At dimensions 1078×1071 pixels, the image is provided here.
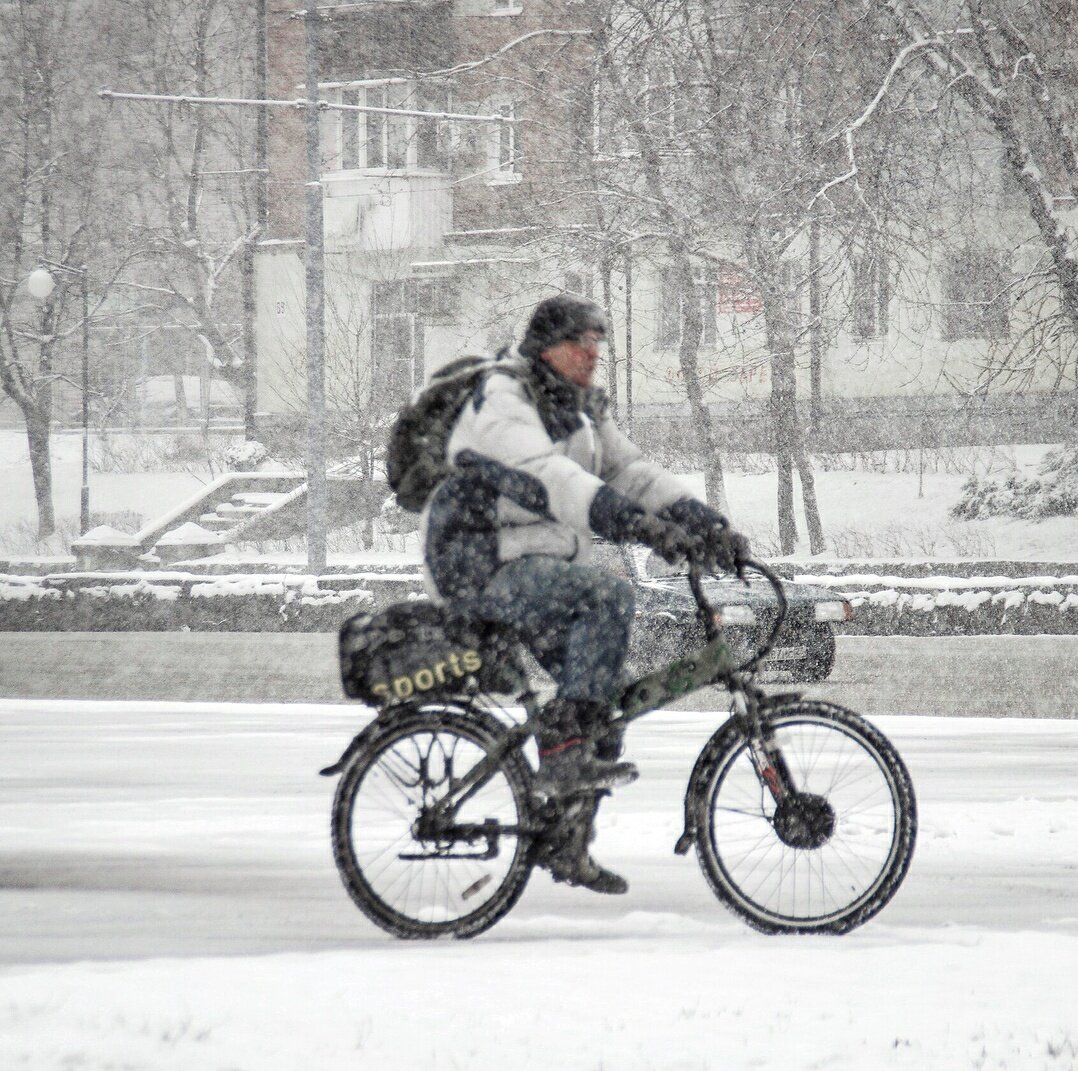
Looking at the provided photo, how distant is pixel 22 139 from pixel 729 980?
38202 millimetres

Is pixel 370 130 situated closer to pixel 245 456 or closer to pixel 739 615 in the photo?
pixel 245 456

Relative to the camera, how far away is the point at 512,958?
517 centimetres

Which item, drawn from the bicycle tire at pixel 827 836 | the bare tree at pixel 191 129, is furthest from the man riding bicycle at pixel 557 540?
the bare tree at pixel 191 129

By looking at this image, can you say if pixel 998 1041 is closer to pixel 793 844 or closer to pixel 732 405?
pixel 793 844

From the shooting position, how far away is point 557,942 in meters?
5.41

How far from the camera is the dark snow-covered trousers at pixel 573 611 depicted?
524 cm

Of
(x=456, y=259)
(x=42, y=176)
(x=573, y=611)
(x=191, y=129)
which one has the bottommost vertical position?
(x=573, y=611)

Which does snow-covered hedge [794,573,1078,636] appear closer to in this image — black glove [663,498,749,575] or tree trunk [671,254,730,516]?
tree trunk [671,254,730,516]

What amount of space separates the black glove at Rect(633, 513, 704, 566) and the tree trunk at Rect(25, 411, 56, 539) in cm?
3291

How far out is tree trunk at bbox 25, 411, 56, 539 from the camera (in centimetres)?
3669

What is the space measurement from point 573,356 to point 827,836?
1563mm

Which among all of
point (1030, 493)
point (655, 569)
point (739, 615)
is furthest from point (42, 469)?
point (739, 615)

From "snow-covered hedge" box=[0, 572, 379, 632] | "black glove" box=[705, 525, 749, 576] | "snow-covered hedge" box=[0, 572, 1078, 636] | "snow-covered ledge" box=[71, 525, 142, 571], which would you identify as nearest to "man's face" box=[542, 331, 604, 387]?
"black glove" box=[705, 525, 749, 576]

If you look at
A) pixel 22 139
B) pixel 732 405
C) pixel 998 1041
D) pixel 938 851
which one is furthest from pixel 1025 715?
pixel 22 139
